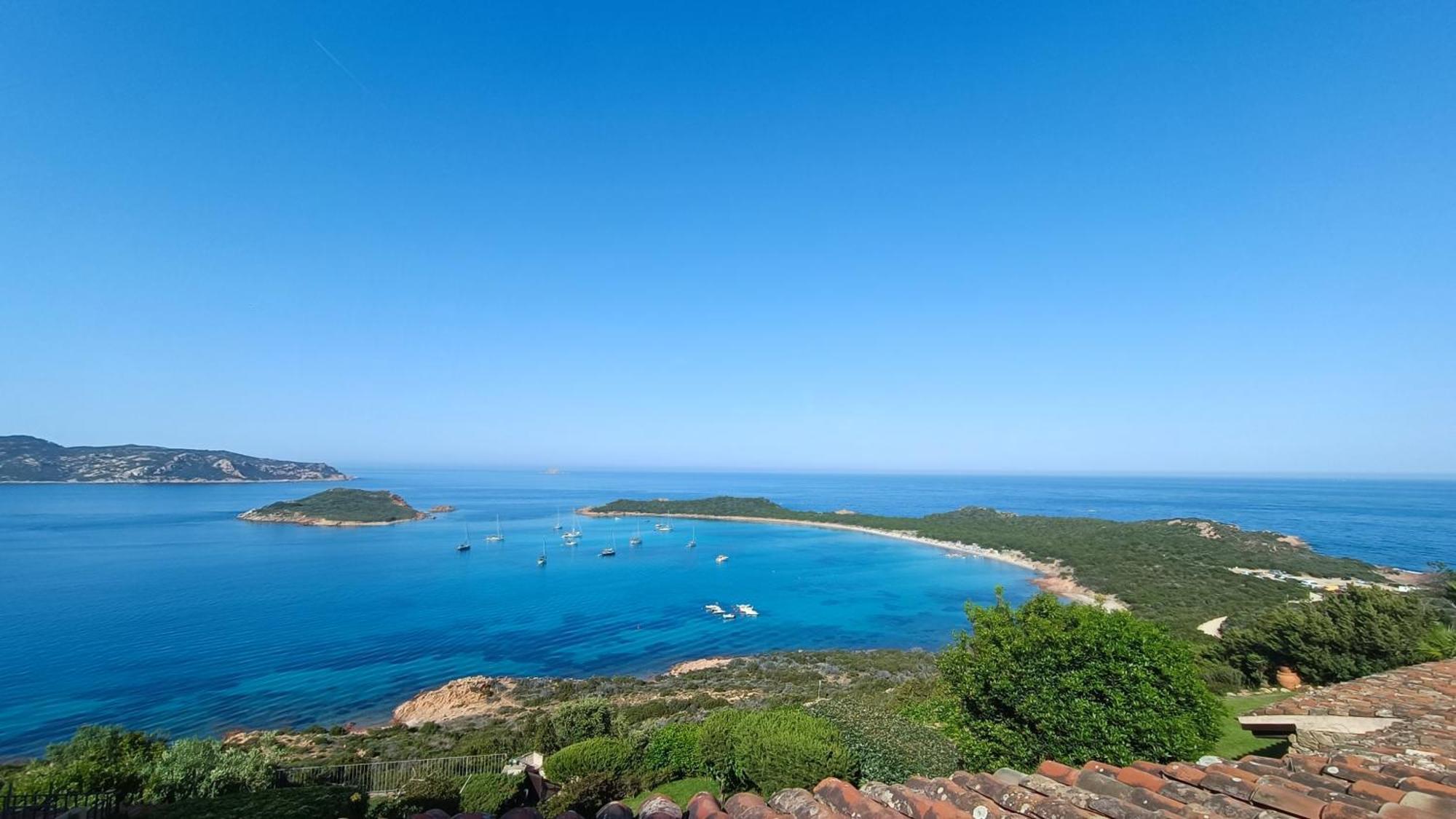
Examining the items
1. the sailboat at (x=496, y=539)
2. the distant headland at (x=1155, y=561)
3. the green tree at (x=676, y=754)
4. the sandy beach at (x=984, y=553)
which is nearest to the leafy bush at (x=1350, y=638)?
the sandy beach at (x=984, y=553)

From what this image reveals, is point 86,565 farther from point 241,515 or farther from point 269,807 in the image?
point 269,807

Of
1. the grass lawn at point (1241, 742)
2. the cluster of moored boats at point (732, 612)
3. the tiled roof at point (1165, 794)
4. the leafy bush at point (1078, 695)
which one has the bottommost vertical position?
the cluster of moored boats at point (732, 612)

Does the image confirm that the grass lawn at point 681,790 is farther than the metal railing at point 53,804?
Yes

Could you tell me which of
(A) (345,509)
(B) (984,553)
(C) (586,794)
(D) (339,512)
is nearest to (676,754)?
(C) (586,794)

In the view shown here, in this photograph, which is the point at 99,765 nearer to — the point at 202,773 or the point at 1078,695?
the point at 202,773

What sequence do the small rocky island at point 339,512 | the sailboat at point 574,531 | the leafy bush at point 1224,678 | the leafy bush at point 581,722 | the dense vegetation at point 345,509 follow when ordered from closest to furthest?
the leafy bush at point 581,722, the leafy bush at point 1224,678, the sailboat at point 574,531, the small rocky island at point 339,512, the dense vegetation at point 345,509

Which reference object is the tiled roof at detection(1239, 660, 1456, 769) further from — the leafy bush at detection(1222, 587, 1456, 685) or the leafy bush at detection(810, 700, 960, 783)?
the leafy bush at detection(1222, 587, 1456, 685)

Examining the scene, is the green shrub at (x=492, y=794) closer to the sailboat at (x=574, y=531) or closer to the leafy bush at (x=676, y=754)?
the leafy bush at (x=676, y=754)
